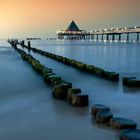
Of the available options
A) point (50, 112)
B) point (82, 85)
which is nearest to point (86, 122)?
point (50, 112)

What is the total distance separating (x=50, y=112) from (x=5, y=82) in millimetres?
7354

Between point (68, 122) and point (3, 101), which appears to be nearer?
point (68, 122)

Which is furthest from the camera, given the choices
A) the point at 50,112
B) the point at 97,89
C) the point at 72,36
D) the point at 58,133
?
the point at 72,36

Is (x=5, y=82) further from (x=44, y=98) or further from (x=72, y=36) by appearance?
(x=72, y=36)

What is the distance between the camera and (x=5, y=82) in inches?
641

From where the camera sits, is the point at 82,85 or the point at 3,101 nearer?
the point at 3,101

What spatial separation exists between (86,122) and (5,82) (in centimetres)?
873

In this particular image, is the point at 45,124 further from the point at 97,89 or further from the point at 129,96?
the point at 97,89

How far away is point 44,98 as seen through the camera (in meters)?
11.4

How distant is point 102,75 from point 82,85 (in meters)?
2.22

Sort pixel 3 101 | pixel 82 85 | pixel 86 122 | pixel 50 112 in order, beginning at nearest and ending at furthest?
pixel 86 122 < pixel 50 112 < pixel 3 101 < pixel 82 85

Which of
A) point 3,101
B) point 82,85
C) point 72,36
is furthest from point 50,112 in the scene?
point 72,36

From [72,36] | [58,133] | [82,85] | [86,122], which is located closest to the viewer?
[58,133]

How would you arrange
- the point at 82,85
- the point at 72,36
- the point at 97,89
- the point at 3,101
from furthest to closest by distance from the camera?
the point at 72,36, the point at 82,85, the point at 97,89, the point at 3,101
